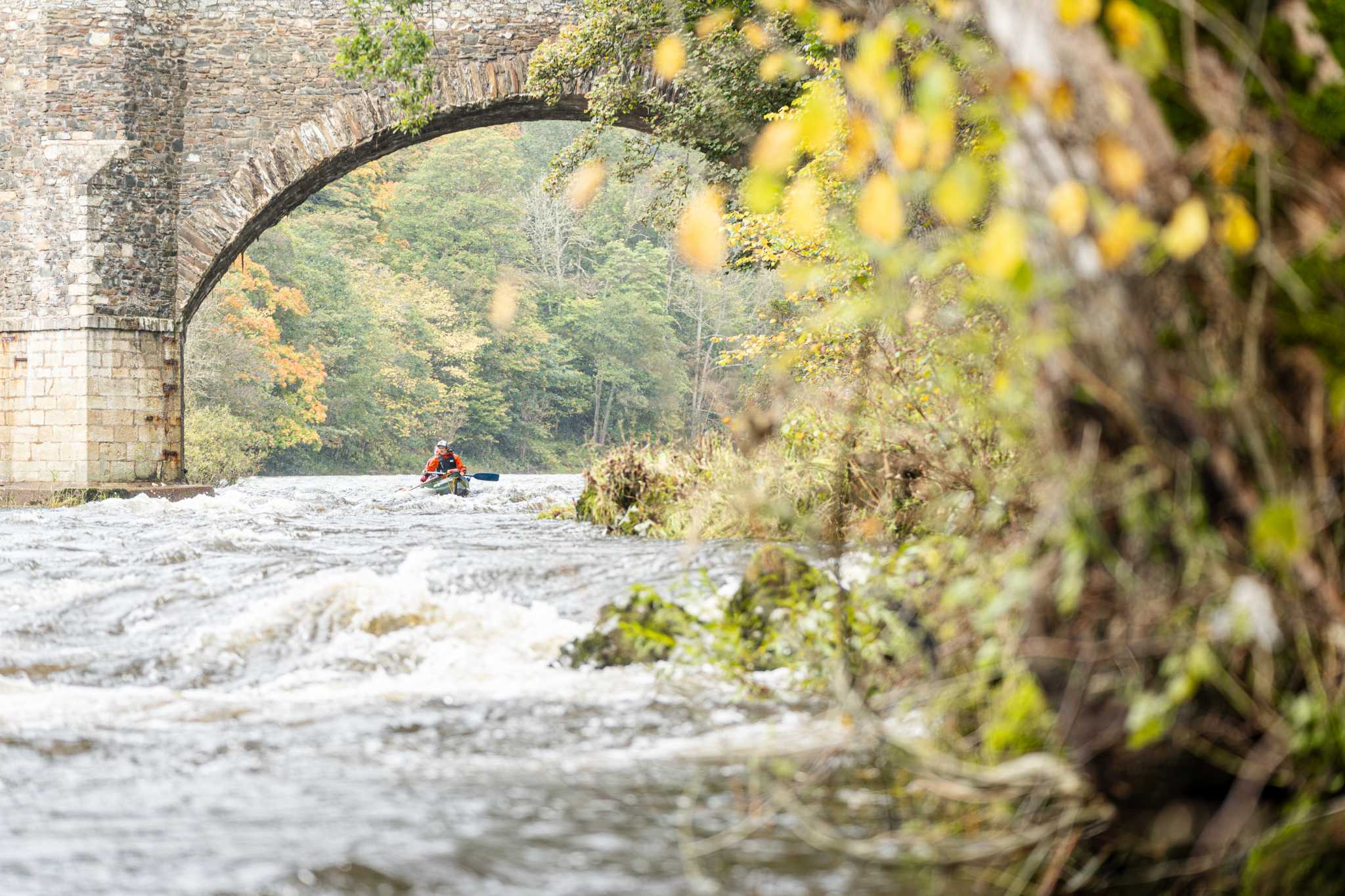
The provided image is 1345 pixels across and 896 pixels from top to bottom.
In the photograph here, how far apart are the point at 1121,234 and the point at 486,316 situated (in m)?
43.3

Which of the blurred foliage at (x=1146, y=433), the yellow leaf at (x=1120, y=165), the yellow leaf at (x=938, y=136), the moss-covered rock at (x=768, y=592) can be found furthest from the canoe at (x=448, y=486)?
the yellow leaf at (x=1120, y=165)

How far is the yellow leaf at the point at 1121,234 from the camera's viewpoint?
1.94 m

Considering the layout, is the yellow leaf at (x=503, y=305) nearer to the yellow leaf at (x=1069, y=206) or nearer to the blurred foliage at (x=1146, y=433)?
the blurred foliage at (x=1146, y=433)

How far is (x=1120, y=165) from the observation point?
6.44 ft

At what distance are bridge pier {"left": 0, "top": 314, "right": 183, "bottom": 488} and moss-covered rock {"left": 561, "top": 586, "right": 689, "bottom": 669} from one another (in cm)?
1207

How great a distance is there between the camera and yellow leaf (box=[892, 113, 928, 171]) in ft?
6.72

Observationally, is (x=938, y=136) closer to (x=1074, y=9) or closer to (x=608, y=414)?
(x=1074, y=9)

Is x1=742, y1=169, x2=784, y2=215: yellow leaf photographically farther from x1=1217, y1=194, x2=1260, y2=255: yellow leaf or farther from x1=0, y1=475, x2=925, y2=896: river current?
x1=0, y1=475, x2=925, y2=896: river current

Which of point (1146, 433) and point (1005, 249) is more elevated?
point (1005, 249)

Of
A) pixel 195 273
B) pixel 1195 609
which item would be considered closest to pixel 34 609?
pixel 1195 609

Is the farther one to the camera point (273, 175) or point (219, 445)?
point (219, 445)

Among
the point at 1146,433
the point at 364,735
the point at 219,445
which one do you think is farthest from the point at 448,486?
the point at 1146,433

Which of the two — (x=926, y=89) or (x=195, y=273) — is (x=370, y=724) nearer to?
(x=926, y=89)

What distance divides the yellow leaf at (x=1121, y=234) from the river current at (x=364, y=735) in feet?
4.41
